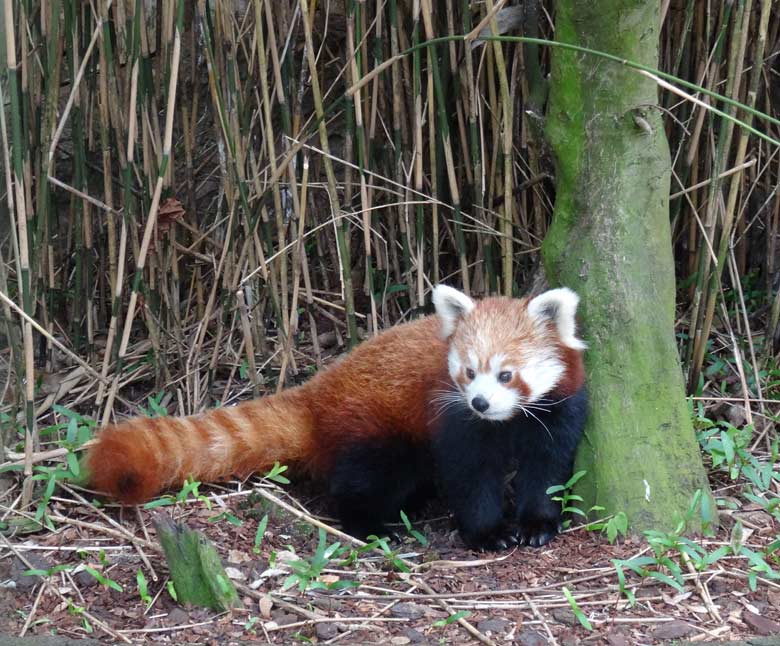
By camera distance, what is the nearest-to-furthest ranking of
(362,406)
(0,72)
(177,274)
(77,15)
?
(0,72), (362,406), (77,15), (177,274)

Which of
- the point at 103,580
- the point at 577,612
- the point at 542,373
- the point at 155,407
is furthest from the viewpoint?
the point at 155,407

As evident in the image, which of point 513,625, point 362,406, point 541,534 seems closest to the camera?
point 513,625

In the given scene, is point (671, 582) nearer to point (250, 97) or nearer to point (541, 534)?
point (541, 534)

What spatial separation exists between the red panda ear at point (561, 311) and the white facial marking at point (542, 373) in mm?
89

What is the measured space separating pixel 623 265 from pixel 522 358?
489 millimetres

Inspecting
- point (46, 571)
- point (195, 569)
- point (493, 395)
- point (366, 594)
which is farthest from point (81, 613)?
point (493, 395)

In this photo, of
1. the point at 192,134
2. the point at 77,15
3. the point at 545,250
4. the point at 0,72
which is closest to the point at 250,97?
the point at 192,134

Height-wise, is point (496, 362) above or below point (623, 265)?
below

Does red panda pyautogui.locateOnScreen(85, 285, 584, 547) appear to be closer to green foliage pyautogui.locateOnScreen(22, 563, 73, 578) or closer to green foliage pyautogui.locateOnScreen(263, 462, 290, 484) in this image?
green foliage pyautogui.locateOnScreen(263, 462, 290, 484)

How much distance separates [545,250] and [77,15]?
7.53ft

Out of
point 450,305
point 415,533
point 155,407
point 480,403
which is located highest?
point 450,305

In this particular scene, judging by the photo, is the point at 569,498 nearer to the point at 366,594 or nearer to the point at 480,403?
the point at 480,403

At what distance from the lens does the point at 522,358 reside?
3424 mm

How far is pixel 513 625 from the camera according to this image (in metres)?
2.74
